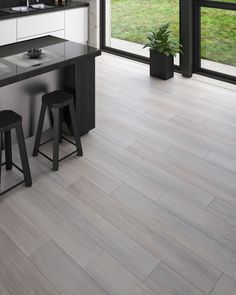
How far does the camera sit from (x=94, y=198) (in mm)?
2469

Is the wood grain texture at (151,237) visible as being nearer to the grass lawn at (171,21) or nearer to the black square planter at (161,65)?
the black square planter at (161,65)

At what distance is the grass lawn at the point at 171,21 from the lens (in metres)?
4.40

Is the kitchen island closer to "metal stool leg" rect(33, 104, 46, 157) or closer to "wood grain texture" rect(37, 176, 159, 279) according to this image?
"metal stool leg" rect(33, 104, 46, 157)

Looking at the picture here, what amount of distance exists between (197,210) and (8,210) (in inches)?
51.0

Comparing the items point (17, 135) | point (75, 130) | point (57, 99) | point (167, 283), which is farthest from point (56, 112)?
point (167, 283)

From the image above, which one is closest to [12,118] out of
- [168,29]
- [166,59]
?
[166,59]

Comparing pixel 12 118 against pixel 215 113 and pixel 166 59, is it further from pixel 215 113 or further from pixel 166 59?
pixel 166 59

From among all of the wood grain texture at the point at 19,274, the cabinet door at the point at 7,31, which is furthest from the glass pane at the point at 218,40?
the wood grain texture at the point at 19,274

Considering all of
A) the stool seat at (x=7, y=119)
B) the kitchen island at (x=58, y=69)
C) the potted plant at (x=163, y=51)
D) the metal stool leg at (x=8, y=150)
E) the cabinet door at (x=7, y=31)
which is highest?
the cabinet door at (x=7, y=31)

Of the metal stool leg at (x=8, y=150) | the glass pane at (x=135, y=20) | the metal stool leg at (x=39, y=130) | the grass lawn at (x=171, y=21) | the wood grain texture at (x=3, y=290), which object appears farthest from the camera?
the glass pane at (x=135, y=20)

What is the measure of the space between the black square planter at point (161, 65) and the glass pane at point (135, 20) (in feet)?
1.31

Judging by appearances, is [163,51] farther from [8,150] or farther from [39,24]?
[8,150]

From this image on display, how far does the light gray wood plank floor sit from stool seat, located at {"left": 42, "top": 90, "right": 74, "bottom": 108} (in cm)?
52

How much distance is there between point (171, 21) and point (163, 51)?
644 millimetres
